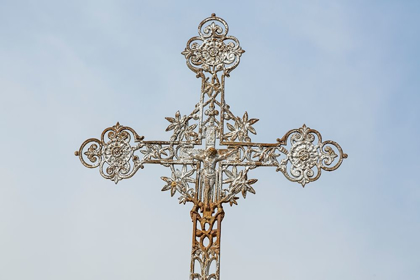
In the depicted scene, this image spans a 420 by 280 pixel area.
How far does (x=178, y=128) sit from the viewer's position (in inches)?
400

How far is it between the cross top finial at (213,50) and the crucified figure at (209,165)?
1.09 meters

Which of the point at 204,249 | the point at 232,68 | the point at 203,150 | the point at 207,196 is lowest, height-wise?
the point at 204,249

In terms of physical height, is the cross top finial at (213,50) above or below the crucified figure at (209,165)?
above

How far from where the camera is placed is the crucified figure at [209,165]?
979 centimetres

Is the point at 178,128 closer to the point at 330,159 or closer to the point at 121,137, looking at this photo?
the point at 121,137

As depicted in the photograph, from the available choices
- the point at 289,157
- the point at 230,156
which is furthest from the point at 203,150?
the point at 289,157

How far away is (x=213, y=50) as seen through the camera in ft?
34.6

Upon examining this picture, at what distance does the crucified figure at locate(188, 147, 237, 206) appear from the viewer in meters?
9.79

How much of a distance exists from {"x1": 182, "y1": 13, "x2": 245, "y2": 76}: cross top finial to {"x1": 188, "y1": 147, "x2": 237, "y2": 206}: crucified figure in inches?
42.9

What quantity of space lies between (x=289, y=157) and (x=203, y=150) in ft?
3.41

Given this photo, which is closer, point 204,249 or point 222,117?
point 204,249

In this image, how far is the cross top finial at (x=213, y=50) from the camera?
412 inches

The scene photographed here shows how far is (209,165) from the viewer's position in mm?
9914

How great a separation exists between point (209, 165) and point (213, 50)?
1565mm
